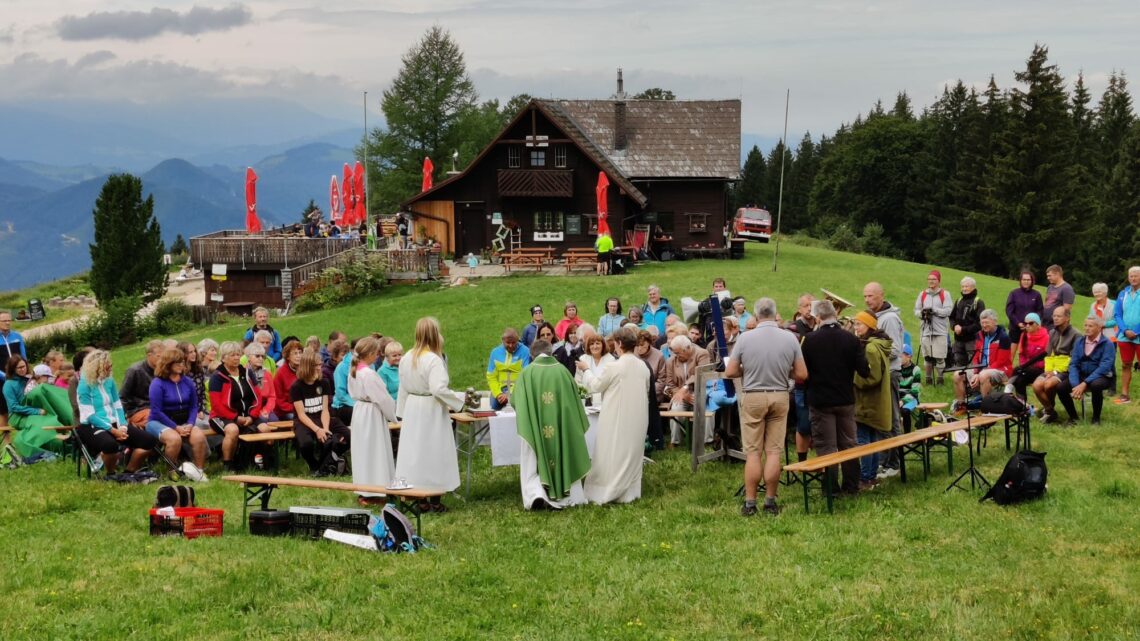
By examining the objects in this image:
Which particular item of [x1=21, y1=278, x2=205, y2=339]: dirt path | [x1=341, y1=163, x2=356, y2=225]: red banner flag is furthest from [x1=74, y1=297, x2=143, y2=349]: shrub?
[x1=341, y1=163, x2=356, y2=225]: red banner flag

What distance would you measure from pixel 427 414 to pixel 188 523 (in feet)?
7.43

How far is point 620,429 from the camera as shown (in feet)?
32.7

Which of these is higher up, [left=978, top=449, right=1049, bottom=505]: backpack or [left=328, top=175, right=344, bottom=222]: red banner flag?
[left=328, top=175, right=344, bottom=222]: red banner flag

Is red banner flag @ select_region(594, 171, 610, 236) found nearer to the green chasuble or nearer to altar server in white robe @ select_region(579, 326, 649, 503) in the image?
altar server in white robe @ select_region(579, 326, 649, 503)

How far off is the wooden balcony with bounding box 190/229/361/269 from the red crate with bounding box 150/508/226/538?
28709mm

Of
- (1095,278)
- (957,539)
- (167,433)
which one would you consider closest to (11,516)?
(167,433)

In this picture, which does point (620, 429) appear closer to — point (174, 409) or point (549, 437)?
point (549, 437)

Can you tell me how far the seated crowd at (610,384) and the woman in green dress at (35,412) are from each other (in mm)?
22

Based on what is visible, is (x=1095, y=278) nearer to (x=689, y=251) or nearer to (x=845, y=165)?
(x=845, y=165)

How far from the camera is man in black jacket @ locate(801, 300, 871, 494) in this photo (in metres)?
9.17

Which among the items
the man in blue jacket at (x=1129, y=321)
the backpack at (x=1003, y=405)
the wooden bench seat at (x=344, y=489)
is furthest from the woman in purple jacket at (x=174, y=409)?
the man in blue jacket at (x=1129, y=321)

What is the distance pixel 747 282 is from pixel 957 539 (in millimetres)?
19720

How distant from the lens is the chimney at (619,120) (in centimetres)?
3831

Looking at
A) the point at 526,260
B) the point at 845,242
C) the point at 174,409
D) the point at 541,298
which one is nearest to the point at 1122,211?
the point at 845,242
